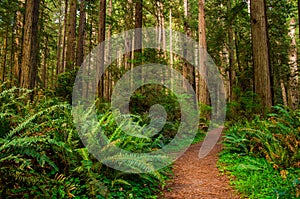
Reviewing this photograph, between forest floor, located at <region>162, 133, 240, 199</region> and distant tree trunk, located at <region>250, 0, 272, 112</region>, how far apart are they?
311 cm

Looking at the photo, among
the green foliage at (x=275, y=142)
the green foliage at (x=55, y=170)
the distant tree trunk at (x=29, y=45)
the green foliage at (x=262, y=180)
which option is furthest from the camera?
the distant tree trunk at (x=29, y=45)

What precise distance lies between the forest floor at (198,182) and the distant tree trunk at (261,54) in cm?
311

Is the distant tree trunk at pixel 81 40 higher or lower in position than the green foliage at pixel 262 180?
higher

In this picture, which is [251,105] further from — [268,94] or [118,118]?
[118,118]

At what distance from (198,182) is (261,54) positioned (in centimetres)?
544

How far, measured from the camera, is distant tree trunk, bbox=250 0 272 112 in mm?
8180

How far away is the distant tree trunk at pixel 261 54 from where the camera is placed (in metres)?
8.18

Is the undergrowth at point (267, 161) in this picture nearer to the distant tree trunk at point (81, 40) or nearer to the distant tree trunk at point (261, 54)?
the distant tree trunk at point (261, 54)

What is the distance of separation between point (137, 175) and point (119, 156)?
0.57 m

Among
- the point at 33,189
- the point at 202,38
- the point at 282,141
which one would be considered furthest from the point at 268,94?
the point at 202,38

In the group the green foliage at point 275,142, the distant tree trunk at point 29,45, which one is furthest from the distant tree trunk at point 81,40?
the green foliage at point 275,142

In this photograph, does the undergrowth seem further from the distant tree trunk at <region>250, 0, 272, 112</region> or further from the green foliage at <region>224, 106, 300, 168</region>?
the distant tree trunk at <region>250, 0, 272, 112</region>

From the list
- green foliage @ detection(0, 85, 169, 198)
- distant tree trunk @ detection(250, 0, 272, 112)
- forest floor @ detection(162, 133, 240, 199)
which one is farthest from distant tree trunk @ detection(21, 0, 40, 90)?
distant tree trunk @ detection(250, 0, 272, 112)

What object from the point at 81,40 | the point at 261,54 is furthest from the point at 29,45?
the point at 81,40
